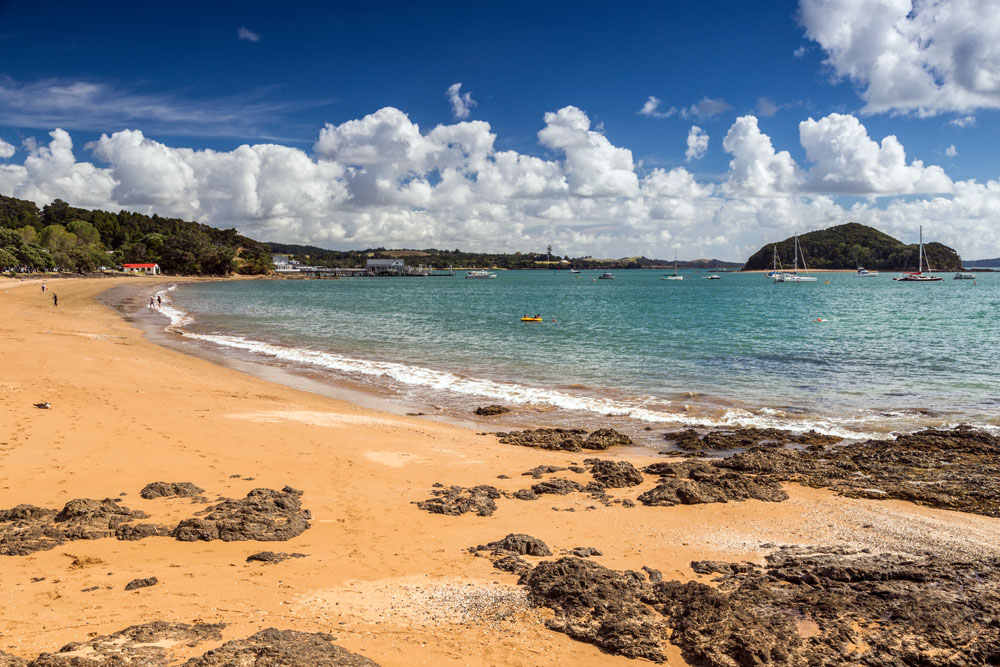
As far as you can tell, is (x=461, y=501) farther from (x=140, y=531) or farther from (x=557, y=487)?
(x=140, y=531)

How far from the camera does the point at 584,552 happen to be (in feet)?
26.1

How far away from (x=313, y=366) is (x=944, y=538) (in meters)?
24.7

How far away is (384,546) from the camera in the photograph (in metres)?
8.02

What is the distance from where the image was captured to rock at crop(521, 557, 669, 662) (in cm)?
590

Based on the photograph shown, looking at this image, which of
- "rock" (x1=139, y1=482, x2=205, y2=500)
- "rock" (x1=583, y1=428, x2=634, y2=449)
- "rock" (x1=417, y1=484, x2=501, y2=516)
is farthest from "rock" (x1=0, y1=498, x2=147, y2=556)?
"rock" (x1=583, y1=428, x2=634, y2=449)

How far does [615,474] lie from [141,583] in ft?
26.2

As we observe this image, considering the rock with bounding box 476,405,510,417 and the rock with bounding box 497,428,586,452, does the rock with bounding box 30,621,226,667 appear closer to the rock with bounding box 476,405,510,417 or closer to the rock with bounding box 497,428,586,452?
the rock with bounding box 497,428,586,452

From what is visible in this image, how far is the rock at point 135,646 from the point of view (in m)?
4.83

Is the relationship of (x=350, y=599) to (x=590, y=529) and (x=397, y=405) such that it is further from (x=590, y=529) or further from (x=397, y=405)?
(x=397, y=405)

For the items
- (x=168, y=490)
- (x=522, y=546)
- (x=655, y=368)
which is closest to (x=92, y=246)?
(x=655, y=368)

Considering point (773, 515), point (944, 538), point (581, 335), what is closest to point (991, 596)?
point (944, 538)

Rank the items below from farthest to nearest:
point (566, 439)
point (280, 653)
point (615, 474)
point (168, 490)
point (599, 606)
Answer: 1. point (566, 439)
2. point (615, 474)
3. point (168, 490)
4. point (599, 606)
5. point (280, 653)

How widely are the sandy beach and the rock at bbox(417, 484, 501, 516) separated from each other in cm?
21

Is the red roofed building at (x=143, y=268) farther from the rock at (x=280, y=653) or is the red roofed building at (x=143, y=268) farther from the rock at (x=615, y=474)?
the rock at (x=280, y=653)
